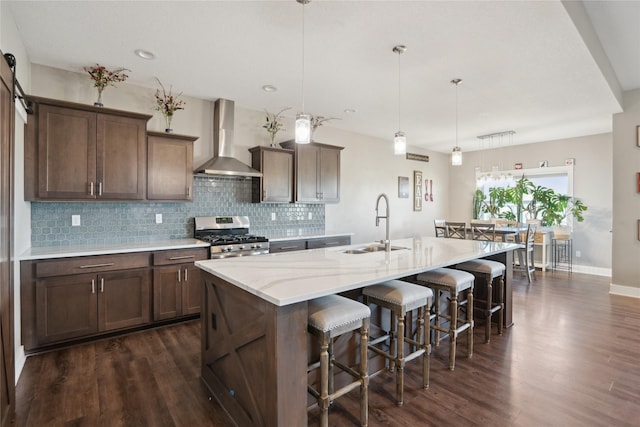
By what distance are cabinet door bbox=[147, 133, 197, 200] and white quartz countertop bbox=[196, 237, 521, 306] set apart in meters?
1.74

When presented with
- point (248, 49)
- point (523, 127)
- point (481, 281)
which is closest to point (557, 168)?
point (523, 127)

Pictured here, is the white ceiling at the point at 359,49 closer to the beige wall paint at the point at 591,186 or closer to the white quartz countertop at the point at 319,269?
the white quartz countertop at the point at 319,269

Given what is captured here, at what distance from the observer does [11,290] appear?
1985mm

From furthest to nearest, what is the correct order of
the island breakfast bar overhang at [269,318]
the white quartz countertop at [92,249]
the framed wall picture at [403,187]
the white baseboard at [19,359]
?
the framed wall picture at [403,187], the white quartz countertop at [92,249], the white baseboard at [19,359], the island breakfast bar overhang at [269,318]

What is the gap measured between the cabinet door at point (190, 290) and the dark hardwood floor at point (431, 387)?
0.78ft

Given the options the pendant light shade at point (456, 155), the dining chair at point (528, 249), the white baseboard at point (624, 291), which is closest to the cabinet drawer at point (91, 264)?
the pendant light shade at point (456, 155)

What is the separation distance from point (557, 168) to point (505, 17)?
213 inches

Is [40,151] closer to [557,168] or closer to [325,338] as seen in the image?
[325,338]

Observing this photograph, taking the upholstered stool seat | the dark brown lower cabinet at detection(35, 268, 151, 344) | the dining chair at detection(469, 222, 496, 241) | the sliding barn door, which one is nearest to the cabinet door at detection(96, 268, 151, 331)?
the dark brown lower cabinet at detection(35, 268, 151, 344)

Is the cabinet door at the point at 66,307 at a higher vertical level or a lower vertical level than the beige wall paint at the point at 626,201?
lower

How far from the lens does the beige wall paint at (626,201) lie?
4.44 m

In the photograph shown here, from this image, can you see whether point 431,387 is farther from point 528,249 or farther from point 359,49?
point 528,249

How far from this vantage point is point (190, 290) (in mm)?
3484

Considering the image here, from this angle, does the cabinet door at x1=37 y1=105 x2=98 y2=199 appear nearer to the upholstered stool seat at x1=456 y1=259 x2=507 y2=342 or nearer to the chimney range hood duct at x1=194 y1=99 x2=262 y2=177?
the chimney range hood duct at x1=194 y1=99 x2=262 y2=177
